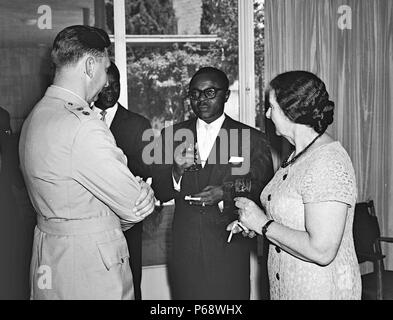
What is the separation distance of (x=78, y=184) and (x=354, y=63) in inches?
108

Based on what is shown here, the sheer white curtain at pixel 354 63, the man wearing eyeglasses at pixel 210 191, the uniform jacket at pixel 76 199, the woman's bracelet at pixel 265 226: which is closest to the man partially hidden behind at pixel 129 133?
the man wearing eyeglasses at pixel 210 191

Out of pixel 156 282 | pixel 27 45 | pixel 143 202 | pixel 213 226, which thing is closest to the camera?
pixel 143 202

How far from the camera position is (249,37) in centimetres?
358

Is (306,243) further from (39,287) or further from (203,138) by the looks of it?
(203,138)

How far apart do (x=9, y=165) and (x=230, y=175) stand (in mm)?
1417

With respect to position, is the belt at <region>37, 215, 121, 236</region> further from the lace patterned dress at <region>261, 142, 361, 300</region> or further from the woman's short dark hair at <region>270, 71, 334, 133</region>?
the woman's short dark hair at <region>270, 71, 334, 133</region>

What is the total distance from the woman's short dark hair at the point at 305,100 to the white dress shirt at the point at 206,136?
97 cm

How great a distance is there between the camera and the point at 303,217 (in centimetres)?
177

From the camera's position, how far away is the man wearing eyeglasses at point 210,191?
2742mm

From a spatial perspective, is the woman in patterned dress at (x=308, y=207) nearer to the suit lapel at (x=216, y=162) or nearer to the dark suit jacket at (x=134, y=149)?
the suit lapel at (x=216, y=162)

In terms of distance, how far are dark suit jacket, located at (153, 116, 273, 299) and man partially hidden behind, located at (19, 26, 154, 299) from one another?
93 centimetres

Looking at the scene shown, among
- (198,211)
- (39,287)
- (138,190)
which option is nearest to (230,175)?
(198,211)

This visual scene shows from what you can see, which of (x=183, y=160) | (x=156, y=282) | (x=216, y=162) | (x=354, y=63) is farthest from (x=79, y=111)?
(x=354, y=63)

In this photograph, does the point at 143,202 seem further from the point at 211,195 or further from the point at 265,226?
the point at 211,195
